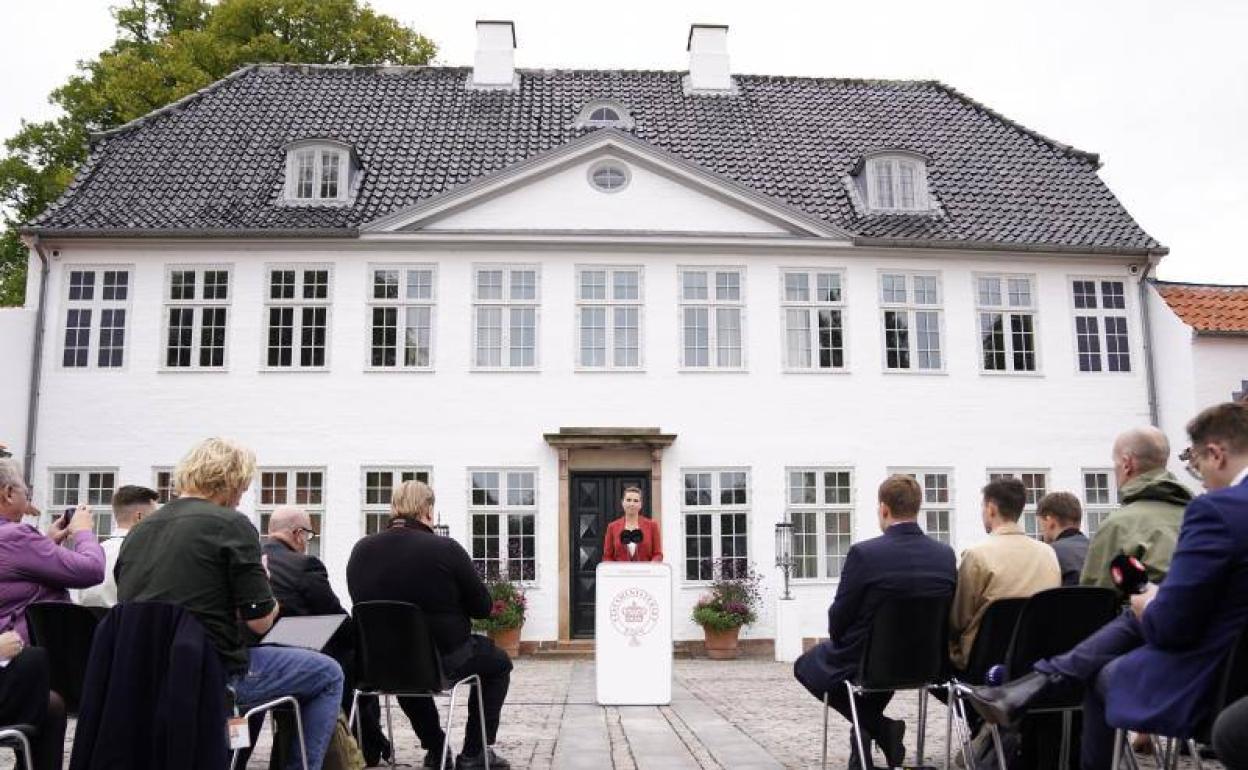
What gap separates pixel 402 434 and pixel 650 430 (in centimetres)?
345

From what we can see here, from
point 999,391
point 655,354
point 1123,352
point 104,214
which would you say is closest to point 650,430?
point 655,354

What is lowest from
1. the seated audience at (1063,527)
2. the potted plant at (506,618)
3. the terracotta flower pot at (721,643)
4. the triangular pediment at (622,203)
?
the terracotta flower pot at (721,643)

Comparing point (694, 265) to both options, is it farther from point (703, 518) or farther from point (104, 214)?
point (104, 214)

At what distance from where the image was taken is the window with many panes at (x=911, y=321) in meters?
16.8

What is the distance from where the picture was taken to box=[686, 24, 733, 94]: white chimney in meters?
20.3

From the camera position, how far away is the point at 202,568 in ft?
13.3

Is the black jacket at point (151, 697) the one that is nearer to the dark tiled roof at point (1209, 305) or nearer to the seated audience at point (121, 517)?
the seated audience at point (121, 517)

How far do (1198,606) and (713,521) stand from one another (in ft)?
42.3

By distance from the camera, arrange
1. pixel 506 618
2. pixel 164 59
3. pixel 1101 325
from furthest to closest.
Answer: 1. pixel 164 59
2. pixel 1101 325
3. pixel 506 618

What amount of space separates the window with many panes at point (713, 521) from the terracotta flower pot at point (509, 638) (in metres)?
2.53

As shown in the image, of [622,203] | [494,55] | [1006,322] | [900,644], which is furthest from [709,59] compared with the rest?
[900,644]

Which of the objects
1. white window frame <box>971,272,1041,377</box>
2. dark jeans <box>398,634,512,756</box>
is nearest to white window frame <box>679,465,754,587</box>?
white window frame <box>971,272,1041,377</box>

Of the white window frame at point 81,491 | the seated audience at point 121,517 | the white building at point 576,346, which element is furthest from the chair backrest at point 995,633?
the white window frame at point 81,491

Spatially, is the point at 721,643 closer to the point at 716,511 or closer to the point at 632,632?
the point at 716,511
